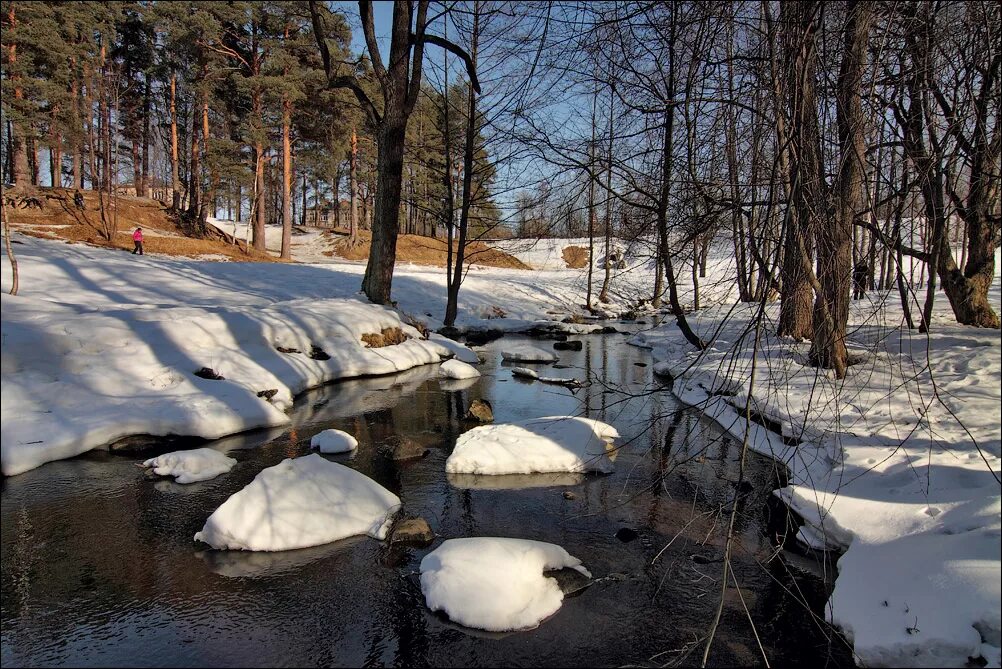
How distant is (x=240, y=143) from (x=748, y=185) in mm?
28411

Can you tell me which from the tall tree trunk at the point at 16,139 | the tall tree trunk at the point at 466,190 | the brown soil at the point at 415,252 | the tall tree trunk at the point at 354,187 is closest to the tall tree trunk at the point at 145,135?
the tall tree trunk at the point at 16,139

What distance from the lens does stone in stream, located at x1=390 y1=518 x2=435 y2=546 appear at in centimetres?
468

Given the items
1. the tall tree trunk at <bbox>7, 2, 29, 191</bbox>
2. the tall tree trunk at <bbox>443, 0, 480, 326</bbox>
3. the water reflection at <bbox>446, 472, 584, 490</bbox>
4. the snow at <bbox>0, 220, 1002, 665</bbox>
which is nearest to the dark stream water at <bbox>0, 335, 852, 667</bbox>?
the water reflection at <bbox>446, 472, 584, 490</bbox>

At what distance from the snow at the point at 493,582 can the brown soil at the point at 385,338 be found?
8.56m

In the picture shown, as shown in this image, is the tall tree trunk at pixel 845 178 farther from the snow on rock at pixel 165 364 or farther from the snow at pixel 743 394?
the snow on rock at pixel 165 364

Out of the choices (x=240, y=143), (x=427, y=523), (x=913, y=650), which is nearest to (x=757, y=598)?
(x=913, y=650)

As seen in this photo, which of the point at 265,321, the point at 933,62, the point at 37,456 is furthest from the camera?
the point at 265,321

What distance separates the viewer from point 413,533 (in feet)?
15.5

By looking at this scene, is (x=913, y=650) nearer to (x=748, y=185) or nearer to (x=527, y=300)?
(x=748, y=185)

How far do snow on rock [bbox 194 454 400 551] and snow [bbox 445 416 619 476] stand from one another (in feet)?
4.25

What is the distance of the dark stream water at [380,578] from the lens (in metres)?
3.33

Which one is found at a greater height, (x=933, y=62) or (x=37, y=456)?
(x=933, y=62)

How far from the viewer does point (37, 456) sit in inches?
209

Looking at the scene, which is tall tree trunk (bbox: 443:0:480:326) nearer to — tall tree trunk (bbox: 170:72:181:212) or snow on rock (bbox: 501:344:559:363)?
snow on rock (bbox: 501:344:559:363)
